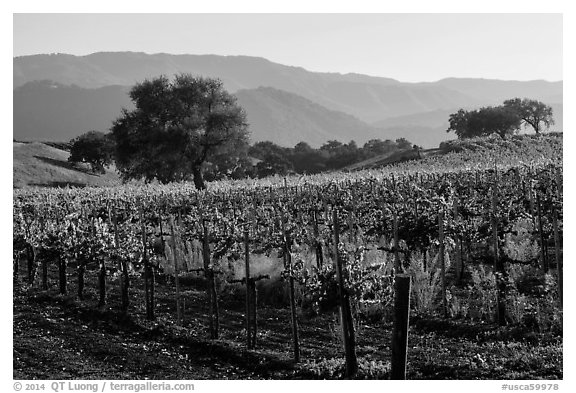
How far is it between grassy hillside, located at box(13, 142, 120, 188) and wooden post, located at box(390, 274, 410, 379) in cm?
3596

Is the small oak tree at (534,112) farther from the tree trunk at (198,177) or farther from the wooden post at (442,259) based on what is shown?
the wooden post at (442,259)

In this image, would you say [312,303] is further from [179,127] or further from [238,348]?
[179,127]

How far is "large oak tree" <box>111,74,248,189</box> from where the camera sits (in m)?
40.6

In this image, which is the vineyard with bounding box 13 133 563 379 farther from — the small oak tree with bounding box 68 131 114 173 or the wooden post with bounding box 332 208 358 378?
the small oak tree with bounding box 68 131 114 173

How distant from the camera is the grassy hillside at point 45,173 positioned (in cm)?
4534

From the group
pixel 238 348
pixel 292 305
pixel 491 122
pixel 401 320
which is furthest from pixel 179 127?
pixel 491 122

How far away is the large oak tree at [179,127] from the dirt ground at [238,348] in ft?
88.8

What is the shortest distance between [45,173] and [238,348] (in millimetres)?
39889

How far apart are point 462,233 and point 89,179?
43.4m

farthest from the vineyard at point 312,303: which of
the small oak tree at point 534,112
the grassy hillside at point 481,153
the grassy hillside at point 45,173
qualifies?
the small oak tree at point 534,112

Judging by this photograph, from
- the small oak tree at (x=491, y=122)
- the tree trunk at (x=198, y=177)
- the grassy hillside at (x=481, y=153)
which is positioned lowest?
the tree trunk at (x=198, y=177)

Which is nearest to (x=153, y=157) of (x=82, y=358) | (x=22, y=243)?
(x=22, y=243)

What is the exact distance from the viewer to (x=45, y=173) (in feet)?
156
